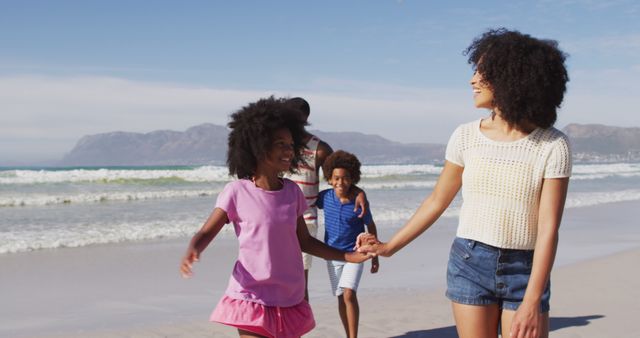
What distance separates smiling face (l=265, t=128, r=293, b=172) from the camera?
351 centimetres

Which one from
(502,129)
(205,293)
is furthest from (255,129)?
(205,293)

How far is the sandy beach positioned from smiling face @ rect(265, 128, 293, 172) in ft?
10.1

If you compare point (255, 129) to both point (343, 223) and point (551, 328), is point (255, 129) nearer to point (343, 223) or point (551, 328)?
point (343, 223)

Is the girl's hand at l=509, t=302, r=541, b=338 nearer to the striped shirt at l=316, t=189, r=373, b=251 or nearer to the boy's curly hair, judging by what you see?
the striped shirt at l=316, t=189, r=373, b=251

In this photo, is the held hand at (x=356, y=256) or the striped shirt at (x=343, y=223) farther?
the striped shirt at (x=343, y=223)

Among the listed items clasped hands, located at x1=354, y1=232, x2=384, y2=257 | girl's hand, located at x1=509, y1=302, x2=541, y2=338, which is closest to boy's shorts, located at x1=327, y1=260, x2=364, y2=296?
clasped hands, located at x1=354, y1=232, x2=384, y2=257

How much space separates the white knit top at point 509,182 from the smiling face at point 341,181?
261cm

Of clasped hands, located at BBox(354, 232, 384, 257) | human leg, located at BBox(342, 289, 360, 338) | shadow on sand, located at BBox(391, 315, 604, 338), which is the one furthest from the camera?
shadow on sand, located at BBox(391, 315, 604, 338)

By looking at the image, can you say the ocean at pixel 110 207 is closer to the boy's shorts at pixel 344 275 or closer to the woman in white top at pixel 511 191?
the boy's shorts at pixel 344 275

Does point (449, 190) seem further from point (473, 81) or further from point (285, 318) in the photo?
point (285, 318)

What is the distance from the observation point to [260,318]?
3.34m

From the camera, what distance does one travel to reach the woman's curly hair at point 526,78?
2877 mm

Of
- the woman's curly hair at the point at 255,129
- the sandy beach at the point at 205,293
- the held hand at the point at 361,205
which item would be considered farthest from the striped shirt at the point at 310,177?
the woman's curly hair at the point at 255,129

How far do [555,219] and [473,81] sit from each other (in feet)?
2.33
